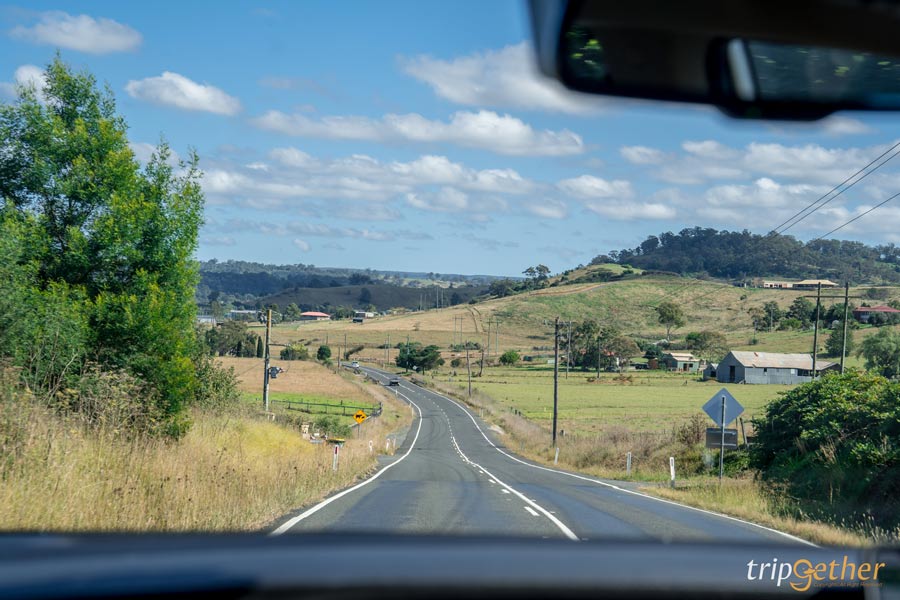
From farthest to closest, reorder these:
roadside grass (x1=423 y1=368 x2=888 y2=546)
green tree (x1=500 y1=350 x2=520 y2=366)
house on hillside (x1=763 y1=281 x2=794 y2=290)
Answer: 1. house on hillside (x1=763 y1=281 x2=794 y2=290)
2. green tree (x1=500 y1=350 x2=520 y2=366)
3. roadside grass (x1=423 y1=368 x2=888 y2=546)

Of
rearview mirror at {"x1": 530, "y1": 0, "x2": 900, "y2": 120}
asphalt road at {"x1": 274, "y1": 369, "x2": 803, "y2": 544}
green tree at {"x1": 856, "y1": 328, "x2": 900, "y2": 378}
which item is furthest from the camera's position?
green tree at {"x1": 856, "y1": 328, "x2": 900, "y2": 378}

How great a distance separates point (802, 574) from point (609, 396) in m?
81.9

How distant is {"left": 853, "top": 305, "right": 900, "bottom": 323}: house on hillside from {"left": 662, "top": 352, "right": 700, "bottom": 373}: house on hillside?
2047 cm

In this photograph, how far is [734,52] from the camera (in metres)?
2.63

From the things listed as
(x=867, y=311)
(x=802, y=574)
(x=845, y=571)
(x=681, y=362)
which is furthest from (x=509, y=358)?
(x=845, y=571)

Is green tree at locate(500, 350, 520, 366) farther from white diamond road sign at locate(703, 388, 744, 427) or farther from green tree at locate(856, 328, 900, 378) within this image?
white diamond road sign at locate(703, 388, 744, 427)

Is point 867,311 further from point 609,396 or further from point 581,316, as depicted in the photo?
point 609,396

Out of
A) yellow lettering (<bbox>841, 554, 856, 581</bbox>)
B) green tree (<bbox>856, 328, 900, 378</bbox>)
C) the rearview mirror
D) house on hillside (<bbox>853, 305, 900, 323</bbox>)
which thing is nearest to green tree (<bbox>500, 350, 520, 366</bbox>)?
house on hillside (<bbox>853, 305, 900, 323</bbox>)

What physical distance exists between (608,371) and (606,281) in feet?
186

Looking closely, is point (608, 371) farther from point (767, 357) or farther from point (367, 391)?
point (367, 391)

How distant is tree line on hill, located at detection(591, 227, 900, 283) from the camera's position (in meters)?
156

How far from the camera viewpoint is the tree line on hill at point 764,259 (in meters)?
156

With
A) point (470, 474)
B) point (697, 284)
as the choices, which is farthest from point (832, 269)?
point (470, 474)

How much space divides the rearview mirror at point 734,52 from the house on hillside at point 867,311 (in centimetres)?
11482
